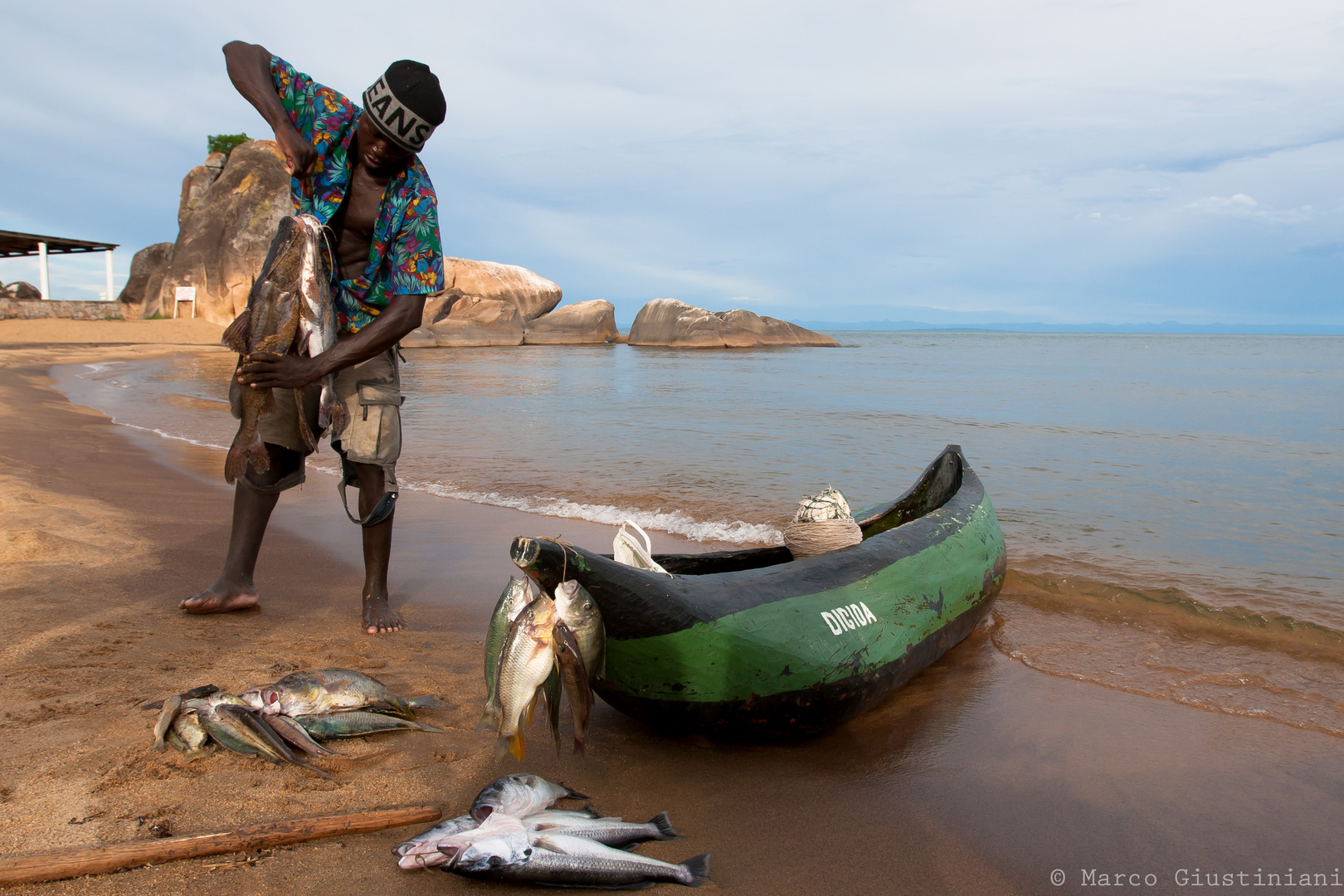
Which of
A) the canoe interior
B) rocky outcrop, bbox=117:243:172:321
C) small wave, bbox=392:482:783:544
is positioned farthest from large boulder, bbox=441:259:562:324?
the canoe interior

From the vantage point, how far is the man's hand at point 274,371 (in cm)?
311

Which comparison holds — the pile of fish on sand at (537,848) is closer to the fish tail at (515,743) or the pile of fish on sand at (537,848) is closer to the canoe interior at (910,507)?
the fish tail at (515,743)

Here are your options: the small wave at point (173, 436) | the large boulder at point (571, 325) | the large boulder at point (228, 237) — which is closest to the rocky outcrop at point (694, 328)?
the large boulder at point (571, 325)

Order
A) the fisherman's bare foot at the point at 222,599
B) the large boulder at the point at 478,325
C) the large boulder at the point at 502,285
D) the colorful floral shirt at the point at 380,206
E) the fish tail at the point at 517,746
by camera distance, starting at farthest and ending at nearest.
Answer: the large boulder at the point at 502,285, the large boulder at the point at 478,325, the fisherman's bare foot at the point at 222,599, the colorful floral shirt at the point at 380,206, the fish tail at the point at 517,746

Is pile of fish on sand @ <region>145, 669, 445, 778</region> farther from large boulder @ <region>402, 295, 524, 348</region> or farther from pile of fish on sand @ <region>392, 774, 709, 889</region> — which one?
large boulder @ <region>402, 295, 524, 348</region>

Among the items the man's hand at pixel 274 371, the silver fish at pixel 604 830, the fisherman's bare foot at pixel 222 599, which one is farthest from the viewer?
the fisherman's bare foot at pixel 222 599

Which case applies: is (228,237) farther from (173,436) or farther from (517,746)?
(517,746)

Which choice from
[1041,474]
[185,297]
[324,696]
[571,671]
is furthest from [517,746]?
[185,297]

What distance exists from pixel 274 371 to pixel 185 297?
1512 inches

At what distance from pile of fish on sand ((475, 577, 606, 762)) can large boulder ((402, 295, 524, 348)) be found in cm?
3913

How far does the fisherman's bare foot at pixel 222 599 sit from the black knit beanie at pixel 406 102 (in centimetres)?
214

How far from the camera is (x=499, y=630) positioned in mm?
2152

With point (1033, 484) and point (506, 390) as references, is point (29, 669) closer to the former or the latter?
point (1033, 484)

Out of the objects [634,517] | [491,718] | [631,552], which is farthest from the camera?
[634,517]
